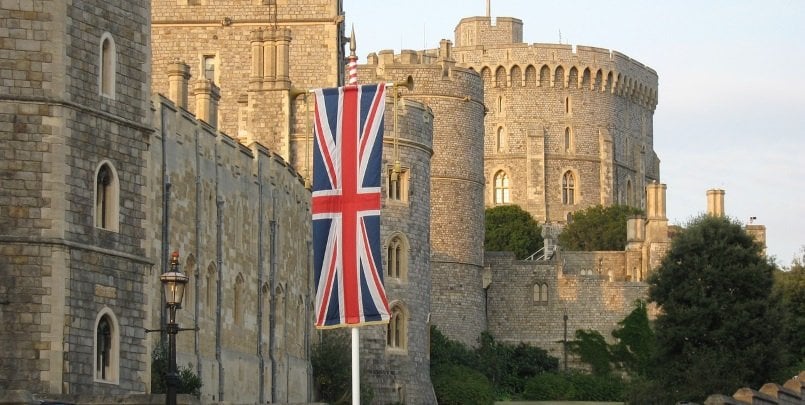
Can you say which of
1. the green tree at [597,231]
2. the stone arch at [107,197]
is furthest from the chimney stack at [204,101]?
the green tree at [597,231]

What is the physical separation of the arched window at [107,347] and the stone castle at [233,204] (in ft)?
0.14

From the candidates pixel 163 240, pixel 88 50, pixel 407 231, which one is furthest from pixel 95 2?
pixel 407 231

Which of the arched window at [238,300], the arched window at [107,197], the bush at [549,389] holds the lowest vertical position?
the bush at [549,389]

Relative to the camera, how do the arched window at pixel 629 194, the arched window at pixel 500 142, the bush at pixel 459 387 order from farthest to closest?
the arched window at pixel 629 194, the arched window at pixel 500 142, the bush at pixel 459 387

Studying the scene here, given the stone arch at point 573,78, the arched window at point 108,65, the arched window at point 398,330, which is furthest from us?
the stone arch at point 573,78

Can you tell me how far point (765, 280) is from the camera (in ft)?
207

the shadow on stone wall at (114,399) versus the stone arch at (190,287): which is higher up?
the stone arch at (190,287)

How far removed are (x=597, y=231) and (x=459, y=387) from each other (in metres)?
49.6

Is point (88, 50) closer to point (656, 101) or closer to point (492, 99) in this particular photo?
point (492, 99)

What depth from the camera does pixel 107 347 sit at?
108ft

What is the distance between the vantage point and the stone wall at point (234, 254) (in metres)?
44.4

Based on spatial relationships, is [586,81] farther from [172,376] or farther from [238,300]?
[172,376]

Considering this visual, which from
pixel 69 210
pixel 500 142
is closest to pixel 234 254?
pixel 69 210

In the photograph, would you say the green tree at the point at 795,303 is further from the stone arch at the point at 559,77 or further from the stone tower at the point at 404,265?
the stone arch at the point at 559,77
